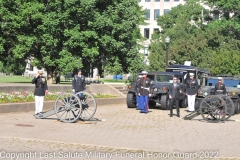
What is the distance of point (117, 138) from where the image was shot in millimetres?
13750

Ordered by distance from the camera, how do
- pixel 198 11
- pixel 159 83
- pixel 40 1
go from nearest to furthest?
pixel 159 83 → pixel 40 1 → pixel 198 11

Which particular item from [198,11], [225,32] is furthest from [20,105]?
[198,11]

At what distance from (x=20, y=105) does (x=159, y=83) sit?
7.98 metres

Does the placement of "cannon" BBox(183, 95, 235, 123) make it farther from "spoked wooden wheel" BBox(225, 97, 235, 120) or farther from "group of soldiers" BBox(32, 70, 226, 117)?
"group of soldiers" BBox(32, 70, 226, 117)

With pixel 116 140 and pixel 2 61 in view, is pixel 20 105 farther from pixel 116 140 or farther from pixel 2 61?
pixel 2 61

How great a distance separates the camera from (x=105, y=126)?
1680 cm

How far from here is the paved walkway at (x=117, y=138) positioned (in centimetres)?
1094

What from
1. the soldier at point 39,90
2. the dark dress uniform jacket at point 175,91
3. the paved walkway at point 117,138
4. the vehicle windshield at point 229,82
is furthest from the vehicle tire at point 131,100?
A: the soldier at point 39,90

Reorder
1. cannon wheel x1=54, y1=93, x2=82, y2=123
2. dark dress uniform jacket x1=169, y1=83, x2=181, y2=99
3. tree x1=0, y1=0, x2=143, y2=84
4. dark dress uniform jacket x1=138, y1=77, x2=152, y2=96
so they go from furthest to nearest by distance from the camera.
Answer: tree x1=0, y1=0, x2=143, y2=84, dark dress uniform jacket x1=138, y1=77, x2=152, y2=96, dark dress uniform jacket x1=169, y1=83, x2=181, y2=99, cannon wheel x1=54, y1=93, x2=82, y2=123

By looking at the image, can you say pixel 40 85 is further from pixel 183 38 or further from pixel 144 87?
pixel 183 38

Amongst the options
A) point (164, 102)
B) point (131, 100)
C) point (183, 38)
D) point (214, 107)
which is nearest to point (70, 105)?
point (214, 107)

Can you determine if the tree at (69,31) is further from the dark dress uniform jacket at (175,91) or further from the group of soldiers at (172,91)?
the dark dress uniform jacket at (175,91)

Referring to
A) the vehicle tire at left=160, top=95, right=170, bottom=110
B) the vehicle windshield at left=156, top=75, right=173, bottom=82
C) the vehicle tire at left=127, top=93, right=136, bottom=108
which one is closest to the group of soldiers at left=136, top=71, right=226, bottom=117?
the vehicle tire at left=160, top=95, right=170, bottom=110

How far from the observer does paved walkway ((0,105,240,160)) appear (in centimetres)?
1094
